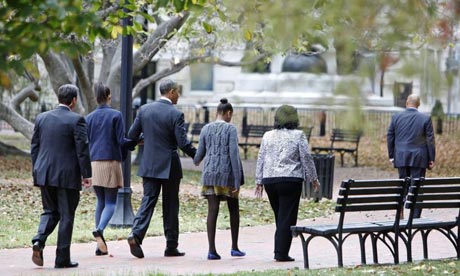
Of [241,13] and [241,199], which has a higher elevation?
[241,13]

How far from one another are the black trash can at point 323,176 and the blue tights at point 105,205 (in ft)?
25.4

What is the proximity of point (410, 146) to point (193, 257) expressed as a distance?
15.2 feet

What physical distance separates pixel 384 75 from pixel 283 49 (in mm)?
1169

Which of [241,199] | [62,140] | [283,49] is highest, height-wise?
[283,49]

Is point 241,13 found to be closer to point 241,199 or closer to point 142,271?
point 142,271

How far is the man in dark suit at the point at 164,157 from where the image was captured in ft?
38.9

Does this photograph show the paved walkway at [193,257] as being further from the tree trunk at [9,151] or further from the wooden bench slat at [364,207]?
the tree trunk at [9,151]

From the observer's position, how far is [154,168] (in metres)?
11.8

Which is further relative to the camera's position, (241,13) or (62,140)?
(62,140)

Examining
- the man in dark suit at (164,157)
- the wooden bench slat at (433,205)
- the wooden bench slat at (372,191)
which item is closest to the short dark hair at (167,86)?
the man in dark suit at (164,157)

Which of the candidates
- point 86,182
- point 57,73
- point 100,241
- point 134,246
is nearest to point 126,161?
point 100,241

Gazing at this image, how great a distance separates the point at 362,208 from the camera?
36.8ft

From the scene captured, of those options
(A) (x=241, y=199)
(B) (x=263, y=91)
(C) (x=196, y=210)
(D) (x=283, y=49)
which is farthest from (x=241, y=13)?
(A) (x=241, y=199)

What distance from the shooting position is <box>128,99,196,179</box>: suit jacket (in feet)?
38.9
